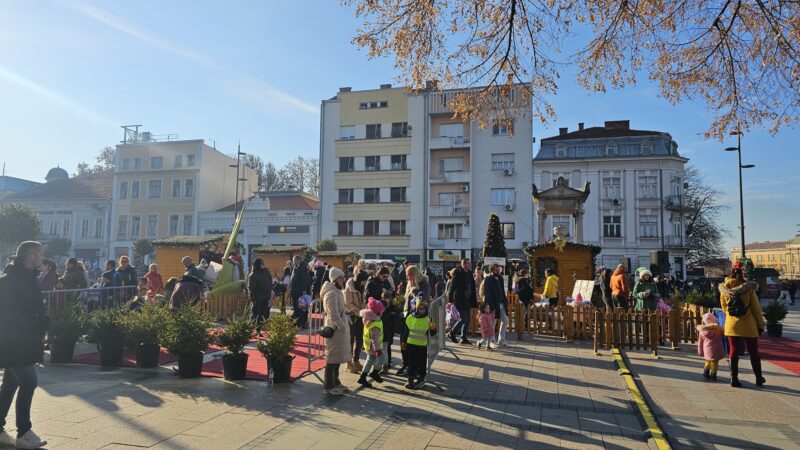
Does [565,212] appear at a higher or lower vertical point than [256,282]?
higher

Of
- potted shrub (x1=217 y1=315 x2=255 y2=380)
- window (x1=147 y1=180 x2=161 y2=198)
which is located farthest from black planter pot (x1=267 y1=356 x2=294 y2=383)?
window (x1=147 y1=180 x2=161 y2=198)

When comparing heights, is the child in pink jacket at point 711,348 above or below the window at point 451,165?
below

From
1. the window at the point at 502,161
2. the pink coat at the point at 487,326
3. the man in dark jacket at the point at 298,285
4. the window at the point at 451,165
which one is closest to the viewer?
the pink coat at the point at 487,326

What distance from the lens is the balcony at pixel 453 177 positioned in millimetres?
40875

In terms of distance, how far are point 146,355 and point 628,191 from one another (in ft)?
136

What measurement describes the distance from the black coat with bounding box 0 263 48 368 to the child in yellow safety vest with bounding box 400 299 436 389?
454cm

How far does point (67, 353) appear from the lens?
8.77m

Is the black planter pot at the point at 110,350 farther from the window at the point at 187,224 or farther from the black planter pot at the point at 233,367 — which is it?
the window at the point at 187,224

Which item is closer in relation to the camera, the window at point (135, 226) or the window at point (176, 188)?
the window at point (176, 188)

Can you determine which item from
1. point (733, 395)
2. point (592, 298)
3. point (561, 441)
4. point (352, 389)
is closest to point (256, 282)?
point (352, 389)

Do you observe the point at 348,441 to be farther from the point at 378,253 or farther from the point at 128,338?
the point at 378,253

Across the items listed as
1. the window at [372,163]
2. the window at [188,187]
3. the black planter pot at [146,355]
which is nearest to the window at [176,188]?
the window at [188,187]

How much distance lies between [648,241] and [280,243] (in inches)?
1222

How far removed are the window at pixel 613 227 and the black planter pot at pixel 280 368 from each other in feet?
130
